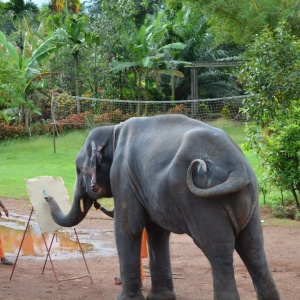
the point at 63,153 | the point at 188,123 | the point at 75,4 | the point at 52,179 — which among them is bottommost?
the point at 63,153

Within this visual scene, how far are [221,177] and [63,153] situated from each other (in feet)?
68.8

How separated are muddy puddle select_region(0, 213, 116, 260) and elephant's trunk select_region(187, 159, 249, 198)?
207 inches

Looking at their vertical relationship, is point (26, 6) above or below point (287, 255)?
above

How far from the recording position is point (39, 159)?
→ 84.7 feet

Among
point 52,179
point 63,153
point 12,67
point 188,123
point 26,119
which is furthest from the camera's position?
point 26,119

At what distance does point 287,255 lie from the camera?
35.4 feet

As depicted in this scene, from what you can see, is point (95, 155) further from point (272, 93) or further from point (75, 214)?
point (272, 93)

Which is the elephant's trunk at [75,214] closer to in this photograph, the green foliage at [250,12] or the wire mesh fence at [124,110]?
the green foliage at [250,12]

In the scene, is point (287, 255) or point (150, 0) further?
point (150, 0)

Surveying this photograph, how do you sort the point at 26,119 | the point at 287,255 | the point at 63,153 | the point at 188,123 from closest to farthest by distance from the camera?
the point at 188,123 < the point at 287,255 < the point at 63,153 < the point at 26,119

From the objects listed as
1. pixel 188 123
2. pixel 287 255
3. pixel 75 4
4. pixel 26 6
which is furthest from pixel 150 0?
pixel 188 123

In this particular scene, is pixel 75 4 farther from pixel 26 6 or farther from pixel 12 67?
pixel 12 67

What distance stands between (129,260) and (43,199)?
1763 millimetres

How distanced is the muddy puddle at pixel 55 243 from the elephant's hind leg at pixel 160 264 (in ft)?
11.0
